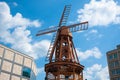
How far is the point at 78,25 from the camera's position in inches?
2657

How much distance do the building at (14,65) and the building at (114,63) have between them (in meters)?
39.4

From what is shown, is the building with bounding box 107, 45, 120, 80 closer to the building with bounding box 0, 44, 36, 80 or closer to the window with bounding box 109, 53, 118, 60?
the window with bounding box 109, 53, 118, 60

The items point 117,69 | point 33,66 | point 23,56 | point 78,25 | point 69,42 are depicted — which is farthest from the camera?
point 117,69

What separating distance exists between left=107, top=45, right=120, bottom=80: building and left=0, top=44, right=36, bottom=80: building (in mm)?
39375

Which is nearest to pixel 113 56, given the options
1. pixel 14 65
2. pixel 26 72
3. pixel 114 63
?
pixel 114 63

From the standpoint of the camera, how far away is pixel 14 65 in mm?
82750

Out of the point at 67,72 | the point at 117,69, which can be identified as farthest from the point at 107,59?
the point at 67,72

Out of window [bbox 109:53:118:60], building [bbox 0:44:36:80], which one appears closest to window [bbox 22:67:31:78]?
building [bbox 0:44:36:80]

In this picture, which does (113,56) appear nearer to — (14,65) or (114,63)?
(114,63)

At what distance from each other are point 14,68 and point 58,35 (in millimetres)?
28016

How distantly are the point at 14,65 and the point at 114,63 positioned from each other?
4983 cm

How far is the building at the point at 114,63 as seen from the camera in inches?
4099

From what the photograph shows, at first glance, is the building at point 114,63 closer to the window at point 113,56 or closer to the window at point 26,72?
the window at point 113,56

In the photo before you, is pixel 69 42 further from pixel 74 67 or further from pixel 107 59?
pixel 107 59
